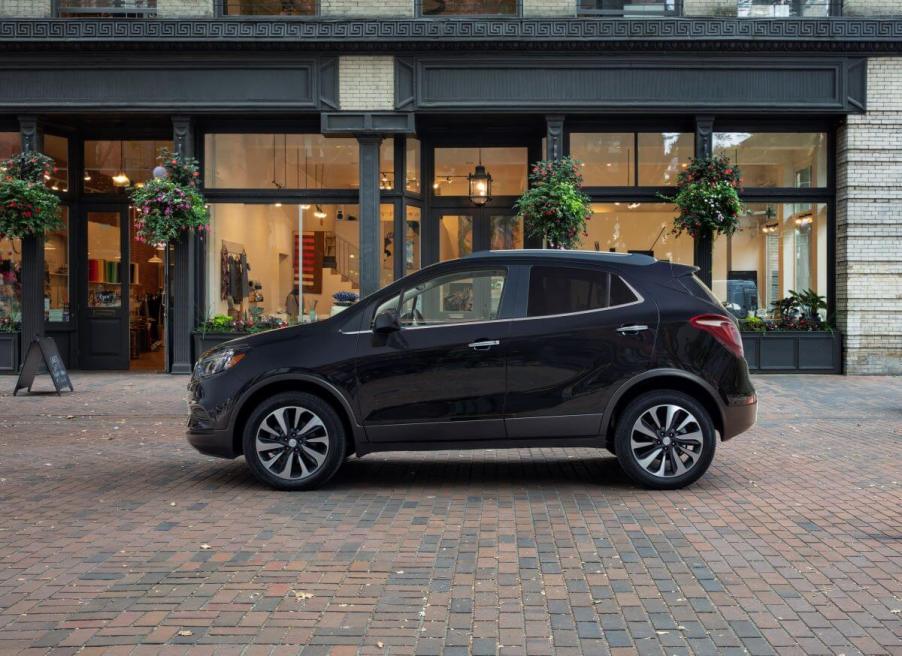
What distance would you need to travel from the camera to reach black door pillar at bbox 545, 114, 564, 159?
653 inches

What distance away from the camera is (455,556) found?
545 cm

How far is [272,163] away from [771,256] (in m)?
9.57

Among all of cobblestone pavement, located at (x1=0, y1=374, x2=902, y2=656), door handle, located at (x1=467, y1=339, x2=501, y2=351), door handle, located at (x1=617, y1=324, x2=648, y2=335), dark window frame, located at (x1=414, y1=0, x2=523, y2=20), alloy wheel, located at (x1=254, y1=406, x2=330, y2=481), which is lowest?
cobblestone pavement, located at (x1=0, y1=374, x2=902, y2=656)

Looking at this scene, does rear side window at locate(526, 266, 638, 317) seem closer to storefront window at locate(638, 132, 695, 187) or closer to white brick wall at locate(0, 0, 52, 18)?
storefront window at locate(638, 132, 695, 187)

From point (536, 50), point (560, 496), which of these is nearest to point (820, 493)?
point (560, 496)

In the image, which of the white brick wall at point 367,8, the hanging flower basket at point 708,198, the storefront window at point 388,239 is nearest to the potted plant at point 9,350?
the storefront window at point 388,239

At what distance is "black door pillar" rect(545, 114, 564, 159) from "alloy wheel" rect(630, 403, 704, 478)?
10.1m

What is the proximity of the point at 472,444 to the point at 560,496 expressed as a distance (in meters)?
0.79

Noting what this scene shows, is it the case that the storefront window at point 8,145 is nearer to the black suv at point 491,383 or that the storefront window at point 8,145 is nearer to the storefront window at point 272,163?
the storefront window at point 272,163

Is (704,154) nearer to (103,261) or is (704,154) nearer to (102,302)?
(103,261)

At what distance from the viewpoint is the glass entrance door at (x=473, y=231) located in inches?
706

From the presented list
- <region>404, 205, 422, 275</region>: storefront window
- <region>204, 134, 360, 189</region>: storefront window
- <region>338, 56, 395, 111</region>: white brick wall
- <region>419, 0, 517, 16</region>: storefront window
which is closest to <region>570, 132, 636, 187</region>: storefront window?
<region>419, 0, 517, 16</region>: storefront window

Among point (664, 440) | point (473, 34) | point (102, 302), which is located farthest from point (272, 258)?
point (664, 440)

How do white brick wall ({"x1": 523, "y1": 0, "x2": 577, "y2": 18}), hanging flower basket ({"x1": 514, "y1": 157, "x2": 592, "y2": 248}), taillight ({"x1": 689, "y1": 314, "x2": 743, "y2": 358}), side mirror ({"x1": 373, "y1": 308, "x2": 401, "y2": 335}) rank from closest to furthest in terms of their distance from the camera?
side mirror ({"x1": 373, "y1": 308, "x2": 401, "y2": 335}) → taillight ({"x1": 689, "y1": 314, "x2": 743, "y2": 358}) → hanging flower basket ({"x1": 514, "y1": 157, "x2": 592, "y2": 248}) → white brick wall ({"x1": 523, "y1": 0, "x2": 577, "y2": 18})
